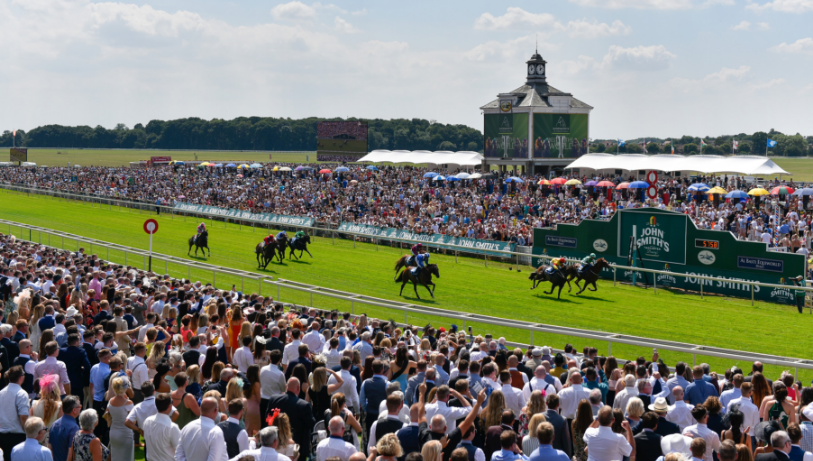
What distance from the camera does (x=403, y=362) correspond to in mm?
7555

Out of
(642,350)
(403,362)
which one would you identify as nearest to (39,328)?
(403,362)

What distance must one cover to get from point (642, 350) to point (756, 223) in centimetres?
1139

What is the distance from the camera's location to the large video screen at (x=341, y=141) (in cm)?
6450

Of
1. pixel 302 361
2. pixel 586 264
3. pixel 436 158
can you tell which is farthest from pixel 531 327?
pixel 436 158

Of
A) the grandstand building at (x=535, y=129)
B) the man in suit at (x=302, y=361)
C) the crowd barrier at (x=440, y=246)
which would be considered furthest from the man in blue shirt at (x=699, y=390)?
the grandstand building at (x=535, y=129)

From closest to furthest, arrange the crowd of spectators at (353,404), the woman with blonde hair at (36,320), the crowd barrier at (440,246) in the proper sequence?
the crowd of spectators at (353,404) → the woman with blonde hair at (36,320) → the crowd barrier at (440,246)

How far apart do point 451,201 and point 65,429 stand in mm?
30012

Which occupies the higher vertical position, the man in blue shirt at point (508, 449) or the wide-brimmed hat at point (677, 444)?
the man in blue shirt at point (508, 449)

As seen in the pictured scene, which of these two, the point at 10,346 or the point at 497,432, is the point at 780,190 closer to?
the point at 497,432

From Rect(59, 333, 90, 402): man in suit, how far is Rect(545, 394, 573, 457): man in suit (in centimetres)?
474

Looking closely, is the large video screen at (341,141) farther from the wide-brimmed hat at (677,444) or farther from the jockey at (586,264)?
the wide-brimmed hat at (677,444)

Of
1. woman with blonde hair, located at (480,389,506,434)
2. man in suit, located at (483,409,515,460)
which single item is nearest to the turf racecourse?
woman with blonde hair, located at (480,389,506,434)

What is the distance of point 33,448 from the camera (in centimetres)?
525

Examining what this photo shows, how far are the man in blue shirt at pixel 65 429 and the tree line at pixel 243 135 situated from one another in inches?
4653
